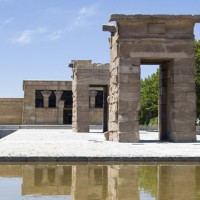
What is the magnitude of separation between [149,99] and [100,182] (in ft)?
138

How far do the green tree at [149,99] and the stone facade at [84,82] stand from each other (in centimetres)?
1569

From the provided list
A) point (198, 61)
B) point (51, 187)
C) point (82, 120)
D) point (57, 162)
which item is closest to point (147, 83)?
point (198, 61)

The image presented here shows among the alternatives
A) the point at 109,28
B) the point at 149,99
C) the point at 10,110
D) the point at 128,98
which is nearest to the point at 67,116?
the point at 10,110

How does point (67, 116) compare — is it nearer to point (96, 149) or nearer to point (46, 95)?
point (46, 95)

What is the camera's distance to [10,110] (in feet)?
184

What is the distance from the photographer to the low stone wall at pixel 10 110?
184ft

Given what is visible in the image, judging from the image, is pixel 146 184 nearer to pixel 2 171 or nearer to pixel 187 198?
pixel 187 198

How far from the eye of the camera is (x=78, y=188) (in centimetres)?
702

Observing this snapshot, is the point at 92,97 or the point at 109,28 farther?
the point at 92,97

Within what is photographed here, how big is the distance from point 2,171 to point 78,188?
266cm

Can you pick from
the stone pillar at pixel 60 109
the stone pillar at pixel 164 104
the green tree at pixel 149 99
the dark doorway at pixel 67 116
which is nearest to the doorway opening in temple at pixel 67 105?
the dark doorway at pixel 67 116

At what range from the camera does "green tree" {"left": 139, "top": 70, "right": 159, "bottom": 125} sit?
46.9 m

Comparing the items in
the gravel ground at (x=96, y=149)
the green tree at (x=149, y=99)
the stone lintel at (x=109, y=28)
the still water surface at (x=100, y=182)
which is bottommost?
the still water surface at (x=100, y=182)

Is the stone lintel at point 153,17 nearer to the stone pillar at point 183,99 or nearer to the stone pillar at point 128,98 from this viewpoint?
the stone pillar at point 183,99
